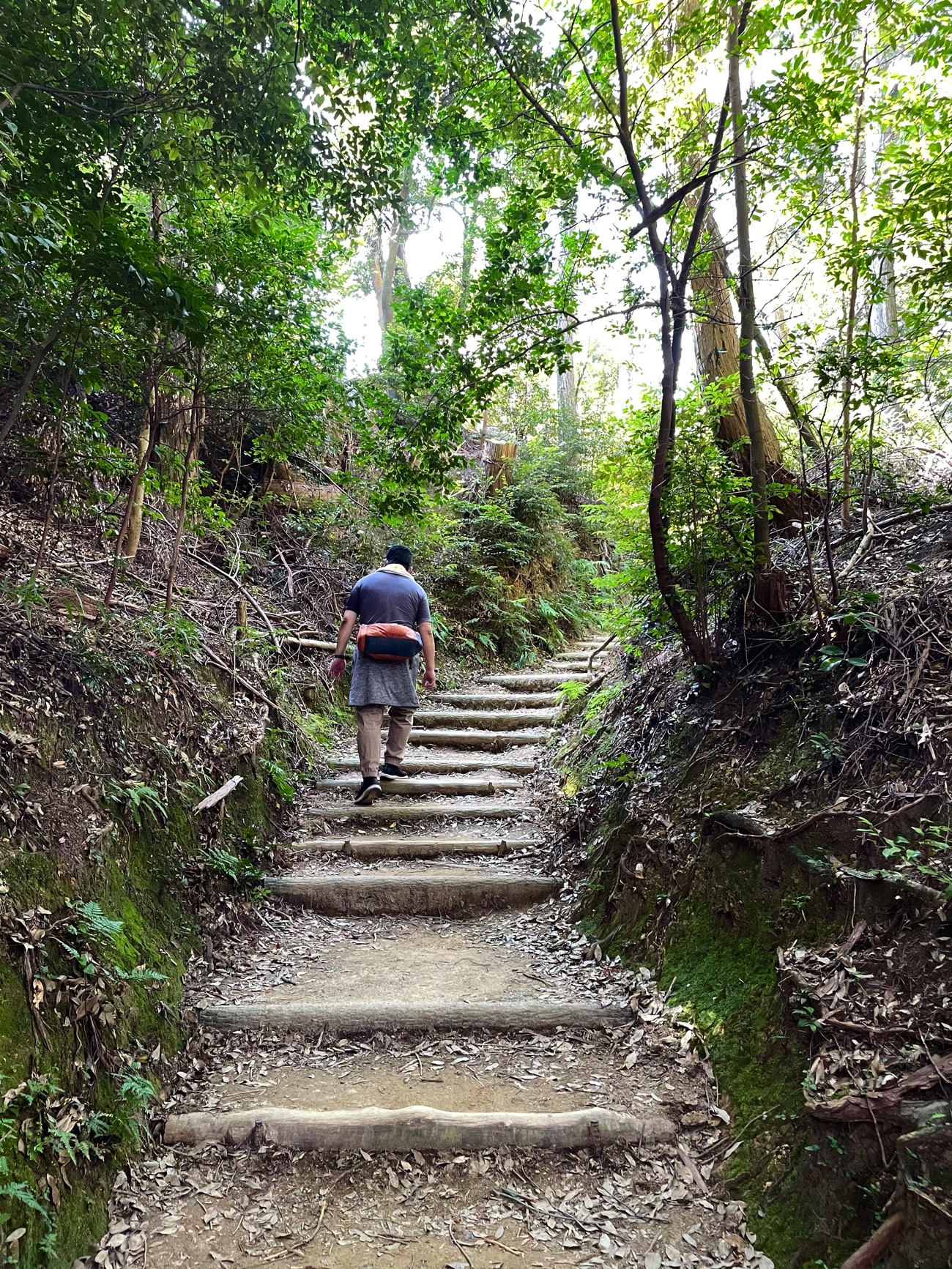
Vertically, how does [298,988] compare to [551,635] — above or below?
below

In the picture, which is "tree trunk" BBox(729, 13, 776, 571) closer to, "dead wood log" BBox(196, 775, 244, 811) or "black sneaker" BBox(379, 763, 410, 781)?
"dead wood log" BBox(196, 775, 244, 811)

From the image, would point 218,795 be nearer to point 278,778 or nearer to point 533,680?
point 278,778

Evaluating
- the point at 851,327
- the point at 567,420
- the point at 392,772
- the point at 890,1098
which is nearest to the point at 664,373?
the point at 851,327

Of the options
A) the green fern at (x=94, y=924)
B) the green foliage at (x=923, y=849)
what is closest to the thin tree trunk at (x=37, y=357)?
the green fern at (x=94, y=924)

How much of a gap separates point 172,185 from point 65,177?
0.68 metres

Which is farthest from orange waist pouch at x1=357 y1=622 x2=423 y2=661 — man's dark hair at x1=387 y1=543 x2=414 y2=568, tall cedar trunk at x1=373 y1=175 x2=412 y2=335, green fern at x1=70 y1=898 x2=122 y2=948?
tall cedar trunk at x1=373 y1=175 x2=412 y2=335

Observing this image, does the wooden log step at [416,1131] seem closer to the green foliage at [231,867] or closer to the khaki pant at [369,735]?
the green foliage at [231,867]

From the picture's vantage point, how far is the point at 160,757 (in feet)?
12.2

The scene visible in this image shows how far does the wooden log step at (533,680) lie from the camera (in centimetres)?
888

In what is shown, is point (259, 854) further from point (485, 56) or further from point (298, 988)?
point (485, 56)

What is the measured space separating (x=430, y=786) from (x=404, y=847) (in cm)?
101

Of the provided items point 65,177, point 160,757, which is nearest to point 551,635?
point 160,757

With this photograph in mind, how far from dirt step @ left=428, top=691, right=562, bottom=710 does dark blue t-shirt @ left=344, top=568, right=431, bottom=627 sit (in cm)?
265

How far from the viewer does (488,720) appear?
7.59 metres
